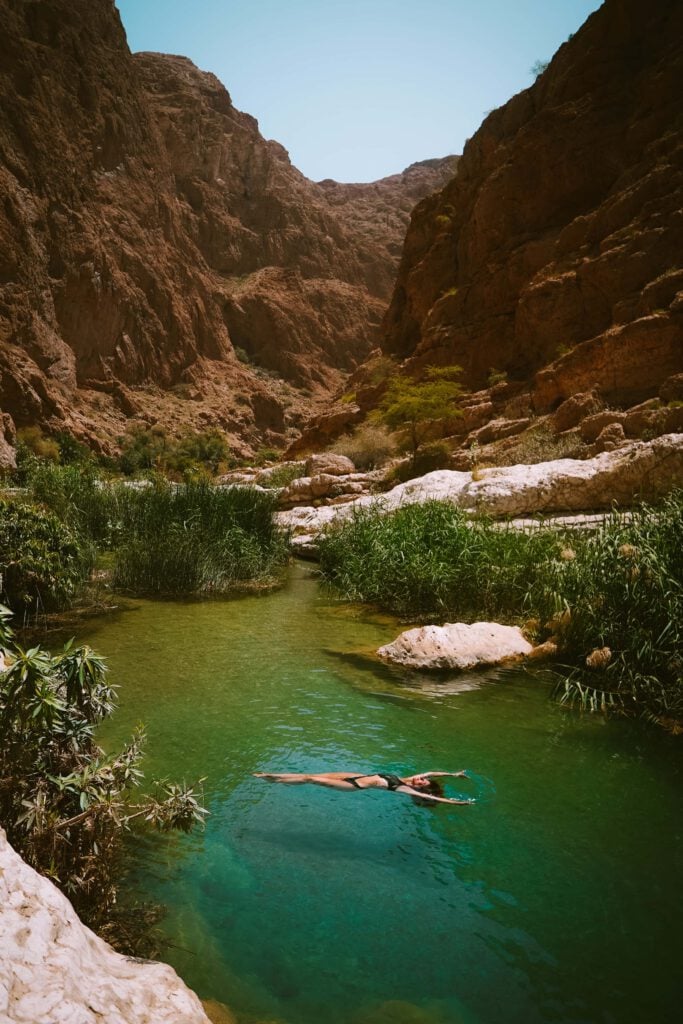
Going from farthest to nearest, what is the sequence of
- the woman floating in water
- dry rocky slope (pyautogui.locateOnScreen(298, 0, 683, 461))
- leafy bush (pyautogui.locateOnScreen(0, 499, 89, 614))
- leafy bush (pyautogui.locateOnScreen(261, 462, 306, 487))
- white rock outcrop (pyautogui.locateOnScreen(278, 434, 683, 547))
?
leafy bush (pyautogui.locateOnScreen(261, 462, 306, 487)) < dry rocky slope (pyautogui.locateOnScreen(298, 0, 683, 461)) < white rock outcrop (pyautogui.locateOnScreen(278, 434, 683, 547)) < leafy bush (pyautogui.locateOnScreen(0, 499, 89, 614)) < the woman floating in water

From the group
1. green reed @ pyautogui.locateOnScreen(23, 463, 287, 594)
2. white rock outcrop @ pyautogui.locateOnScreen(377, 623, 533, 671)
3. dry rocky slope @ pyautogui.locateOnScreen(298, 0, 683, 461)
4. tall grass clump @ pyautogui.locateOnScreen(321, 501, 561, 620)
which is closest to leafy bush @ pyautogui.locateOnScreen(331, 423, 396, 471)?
dry rocky slope @ pyautogui.locateOnScreen(298, 0, 683, 461)

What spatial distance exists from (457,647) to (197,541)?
5.39 metres

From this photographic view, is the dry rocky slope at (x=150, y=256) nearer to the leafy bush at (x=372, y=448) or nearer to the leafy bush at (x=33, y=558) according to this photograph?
the leafy bush at (x=372, y=448)

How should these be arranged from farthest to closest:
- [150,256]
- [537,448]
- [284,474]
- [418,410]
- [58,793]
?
[150,256]
[284,474]
[418,410]
[537,448]
[58,793]

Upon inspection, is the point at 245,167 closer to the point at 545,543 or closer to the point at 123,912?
the point at 545,543

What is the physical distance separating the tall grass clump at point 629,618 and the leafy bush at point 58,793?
3.77m

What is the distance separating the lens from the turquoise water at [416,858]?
254 cm

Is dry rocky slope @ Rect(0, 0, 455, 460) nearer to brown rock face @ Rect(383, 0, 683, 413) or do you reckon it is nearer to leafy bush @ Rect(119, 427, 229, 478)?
leafy bush @ Rect(119, 427, 229, 478)

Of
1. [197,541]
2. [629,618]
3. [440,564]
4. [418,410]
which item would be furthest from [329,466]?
[629,618]

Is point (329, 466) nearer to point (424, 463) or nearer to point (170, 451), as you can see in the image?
point (424, 463)

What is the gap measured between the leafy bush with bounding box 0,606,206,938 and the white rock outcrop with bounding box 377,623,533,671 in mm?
3856

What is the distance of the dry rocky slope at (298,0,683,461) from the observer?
19.3 m

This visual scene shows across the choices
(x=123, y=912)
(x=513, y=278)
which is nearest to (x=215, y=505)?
(x=123, y=912)

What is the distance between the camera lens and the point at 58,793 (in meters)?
2.79
